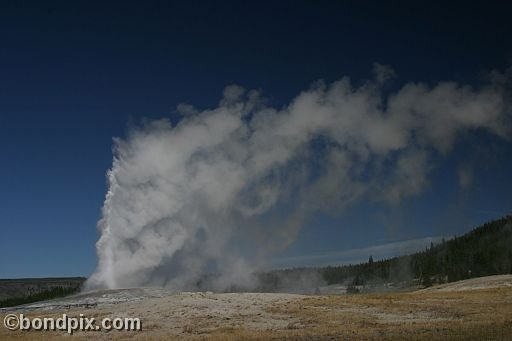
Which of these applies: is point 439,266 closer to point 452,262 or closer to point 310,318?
point 452,262

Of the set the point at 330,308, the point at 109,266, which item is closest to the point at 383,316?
the point at 330,308

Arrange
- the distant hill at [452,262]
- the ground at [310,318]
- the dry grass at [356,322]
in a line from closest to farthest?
1. the dry grass at [356,322]
2. the ground at [310,318]
3. the distant hill at [452,262]

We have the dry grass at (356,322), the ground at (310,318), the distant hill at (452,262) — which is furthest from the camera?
the distant hill at (452,262)

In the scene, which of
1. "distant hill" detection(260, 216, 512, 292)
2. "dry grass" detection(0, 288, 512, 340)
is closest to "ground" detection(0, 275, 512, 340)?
"dry grass" detection(0, 288, 512, 340)

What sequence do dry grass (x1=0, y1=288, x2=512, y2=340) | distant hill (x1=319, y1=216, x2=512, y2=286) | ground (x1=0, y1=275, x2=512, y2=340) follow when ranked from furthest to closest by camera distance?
1. distant hill (x1=319, y1=216, x2=512, y2=286)
2. ground (x1=0, y1=275, x2=512, y2=340)
3. dry grass (x1=0, y1=288, x2=512, y2=340)

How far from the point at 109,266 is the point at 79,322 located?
222ft

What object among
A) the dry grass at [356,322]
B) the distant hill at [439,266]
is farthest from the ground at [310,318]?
the distant hill at [439,266]

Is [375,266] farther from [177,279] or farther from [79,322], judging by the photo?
[79,322]

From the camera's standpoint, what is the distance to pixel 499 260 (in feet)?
490

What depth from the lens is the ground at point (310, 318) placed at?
108 feet

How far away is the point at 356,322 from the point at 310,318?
174 inches

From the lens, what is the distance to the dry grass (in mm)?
32156

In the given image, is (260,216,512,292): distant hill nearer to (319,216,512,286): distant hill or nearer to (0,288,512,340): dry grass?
(319,216,512,286): distant hill

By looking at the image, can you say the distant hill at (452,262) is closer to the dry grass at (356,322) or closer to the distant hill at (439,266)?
the distant hill at (439,266)
